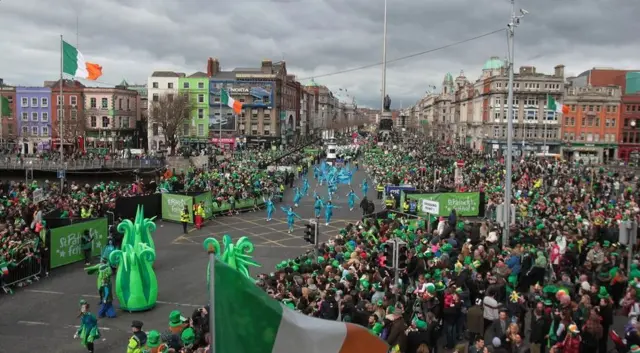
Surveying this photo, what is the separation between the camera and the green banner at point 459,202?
28.3 metres

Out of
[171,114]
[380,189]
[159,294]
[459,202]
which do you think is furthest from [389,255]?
[171,114]

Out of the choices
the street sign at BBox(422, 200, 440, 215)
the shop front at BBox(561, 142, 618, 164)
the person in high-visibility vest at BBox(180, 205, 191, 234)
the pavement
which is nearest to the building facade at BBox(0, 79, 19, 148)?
the pavement

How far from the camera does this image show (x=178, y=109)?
69438mm

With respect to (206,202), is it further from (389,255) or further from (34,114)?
(34,114)

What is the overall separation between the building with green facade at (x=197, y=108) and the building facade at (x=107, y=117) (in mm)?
8653

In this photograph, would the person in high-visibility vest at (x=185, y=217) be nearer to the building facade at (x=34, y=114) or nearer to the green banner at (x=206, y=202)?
the green banner at (x=206, y=202)

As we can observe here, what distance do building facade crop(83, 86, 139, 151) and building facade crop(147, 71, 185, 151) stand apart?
11.0ft

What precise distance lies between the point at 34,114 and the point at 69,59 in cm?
5431

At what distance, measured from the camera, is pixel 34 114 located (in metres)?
75.2

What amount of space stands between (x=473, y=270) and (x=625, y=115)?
259ft

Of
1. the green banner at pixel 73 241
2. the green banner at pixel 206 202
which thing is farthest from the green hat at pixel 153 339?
the green banner at pixel 206 202

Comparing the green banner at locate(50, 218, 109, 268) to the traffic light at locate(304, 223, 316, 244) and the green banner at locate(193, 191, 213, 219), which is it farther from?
the traffic light at locate(304, 223, 316, 244)

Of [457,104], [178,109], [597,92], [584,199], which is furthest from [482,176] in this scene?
[457,104]

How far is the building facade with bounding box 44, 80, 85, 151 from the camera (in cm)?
6838
